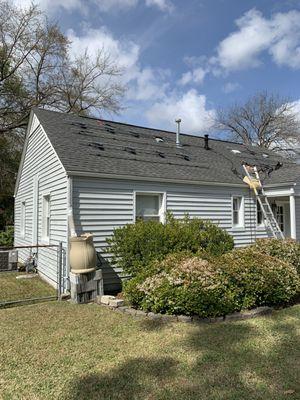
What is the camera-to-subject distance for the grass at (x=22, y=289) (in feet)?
26.8

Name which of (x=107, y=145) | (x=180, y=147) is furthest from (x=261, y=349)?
(x=180, y=147)

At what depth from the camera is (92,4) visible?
14797mm

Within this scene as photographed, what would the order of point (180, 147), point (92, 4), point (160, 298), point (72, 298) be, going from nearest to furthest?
point (160, 298) < point (72, 298) < point (180, 147) < point (92, 4)

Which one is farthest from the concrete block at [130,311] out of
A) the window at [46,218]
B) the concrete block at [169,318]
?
the window at [46,218]

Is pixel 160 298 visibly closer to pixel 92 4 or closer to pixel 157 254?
pixel 157 254

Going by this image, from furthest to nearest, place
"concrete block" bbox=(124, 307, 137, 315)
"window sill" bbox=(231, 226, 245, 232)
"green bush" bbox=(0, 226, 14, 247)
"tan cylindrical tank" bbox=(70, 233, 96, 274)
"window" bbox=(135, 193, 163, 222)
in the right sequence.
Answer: "green bush" bbox=(0, 226, 14, 247)
"window sill" bbox=(231, 226, 245, 232)
"window" bbox=(135, 193, 163, 222)
"tan cylindrical tank" bbox=(70, 233, 96, 274)
"concrete block" bbox=(124, 307, 137, 315)

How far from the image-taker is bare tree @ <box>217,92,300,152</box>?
3581 cm

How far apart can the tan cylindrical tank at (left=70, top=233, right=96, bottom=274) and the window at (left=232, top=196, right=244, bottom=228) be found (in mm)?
6455

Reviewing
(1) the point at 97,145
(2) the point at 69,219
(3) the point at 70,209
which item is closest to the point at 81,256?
(2) the point at 69,219

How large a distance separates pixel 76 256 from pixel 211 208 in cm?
543

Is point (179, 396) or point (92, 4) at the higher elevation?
point (92, 4)

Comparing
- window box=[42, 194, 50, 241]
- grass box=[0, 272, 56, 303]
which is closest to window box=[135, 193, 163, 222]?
window box=[42, 194, 50, 241]

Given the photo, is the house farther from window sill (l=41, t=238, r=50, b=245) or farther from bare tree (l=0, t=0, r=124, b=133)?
bare tree (l=0, t=0, r=124, b=133)

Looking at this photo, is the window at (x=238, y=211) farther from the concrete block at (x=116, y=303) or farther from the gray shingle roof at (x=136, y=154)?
the concrete block at (x=116, y=303)
